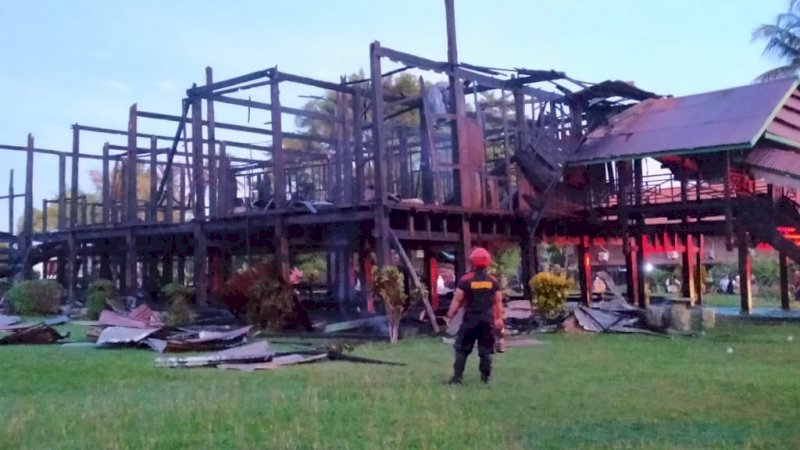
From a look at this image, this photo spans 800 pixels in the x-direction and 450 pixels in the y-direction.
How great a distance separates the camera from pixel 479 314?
35.4ft

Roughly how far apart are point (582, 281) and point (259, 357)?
1587cm

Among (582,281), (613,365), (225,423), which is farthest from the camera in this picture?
(582,281)

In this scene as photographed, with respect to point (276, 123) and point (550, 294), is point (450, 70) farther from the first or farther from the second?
point (550, 294)

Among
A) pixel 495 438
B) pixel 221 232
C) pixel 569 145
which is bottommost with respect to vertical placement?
pixel 495 438

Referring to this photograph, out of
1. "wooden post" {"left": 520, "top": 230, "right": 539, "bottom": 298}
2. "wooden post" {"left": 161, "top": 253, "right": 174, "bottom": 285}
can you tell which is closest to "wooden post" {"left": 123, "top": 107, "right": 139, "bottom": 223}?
"wooden post" {"left": 161, "top": 253, "right": 174, "bottom": 285}

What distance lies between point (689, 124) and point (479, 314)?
50.1 feet

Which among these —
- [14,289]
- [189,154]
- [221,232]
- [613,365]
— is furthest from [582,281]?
[14,289]

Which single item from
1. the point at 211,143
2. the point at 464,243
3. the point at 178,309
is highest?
the point at 211,143

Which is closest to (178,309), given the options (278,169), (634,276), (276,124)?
(278,169)

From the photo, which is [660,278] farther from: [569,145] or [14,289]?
[14,289]

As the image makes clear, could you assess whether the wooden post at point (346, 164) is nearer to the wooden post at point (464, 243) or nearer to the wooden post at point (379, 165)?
the wooden post at point (464, 243)

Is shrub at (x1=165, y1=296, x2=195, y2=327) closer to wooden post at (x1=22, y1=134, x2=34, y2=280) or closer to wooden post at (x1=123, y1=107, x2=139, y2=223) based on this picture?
wooden post at (x1=123, y1=107, x2=139, y2=223)

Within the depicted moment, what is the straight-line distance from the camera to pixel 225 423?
321 inches

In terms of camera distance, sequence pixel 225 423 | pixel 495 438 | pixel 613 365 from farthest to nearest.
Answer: pixel 613 365, pixel 225 423, pixel 495 438
